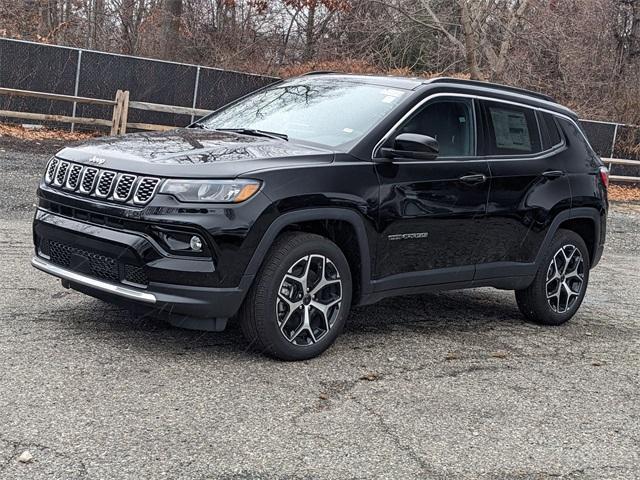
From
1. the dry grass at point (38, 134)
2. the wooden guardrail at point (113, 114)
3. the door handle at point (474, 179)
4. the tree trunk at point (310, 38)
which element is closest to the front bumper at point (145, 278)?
the door handle at point (474, 179)

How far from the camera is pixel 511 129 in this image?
670 cm

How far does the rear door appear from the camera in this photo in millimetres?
6371

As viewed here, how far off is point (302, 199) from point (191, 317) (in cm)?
94

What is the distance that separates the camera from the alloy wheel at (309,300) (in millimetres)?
5148

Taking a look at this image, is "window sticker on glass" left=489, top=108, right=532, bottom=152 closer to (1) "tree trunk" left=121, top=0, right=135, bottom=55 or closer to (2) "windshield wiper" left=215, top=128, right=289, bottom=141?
(2) "windshield wiper" left=215, top=128, right=289, bottom=141

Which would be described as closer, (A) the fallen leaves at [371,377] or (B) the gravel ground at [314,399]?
(B) the gravel ground at [314,399]

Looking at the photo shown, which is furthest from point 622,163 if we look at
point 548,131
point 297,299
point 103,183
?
point 103,183

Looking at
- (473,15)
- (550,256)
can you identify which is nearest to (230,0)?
(473,15)

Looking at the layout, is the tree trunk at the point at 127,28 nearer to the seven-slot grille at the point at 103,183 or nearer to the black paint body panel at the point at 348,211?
the black paint body panel at the point at 348,211

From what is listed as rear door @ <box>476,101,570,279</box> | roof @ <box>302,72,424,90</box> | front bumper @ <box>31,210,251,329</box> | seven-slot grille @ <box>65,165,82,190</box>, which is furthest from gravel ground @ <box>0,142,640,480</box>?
roof @ <box>302,72,424,90</box>

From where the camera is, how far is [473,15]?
21.2 m

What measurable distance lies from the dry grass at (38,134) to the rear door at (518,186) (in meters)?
13.0

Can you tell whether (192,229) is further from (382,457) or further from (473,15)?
(473,15)

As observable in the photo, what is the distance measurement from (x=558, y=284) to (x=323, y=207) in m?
2.65
